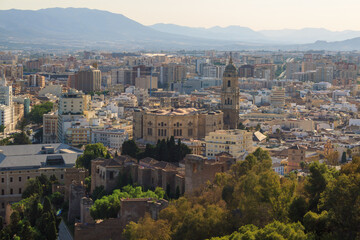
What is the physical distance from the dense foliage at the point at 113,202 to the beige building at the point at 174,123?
12205 millimetres

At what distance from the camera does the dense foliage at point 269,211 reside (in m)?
14.8

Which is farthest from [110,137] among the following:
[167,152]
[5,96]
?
[5,96]

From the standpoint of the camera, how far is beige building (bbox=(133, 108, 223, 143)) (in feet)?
118

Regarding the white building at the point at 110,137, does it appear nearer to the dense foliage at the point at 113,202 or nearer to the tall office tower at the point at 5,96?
the tall office tower at the point at 5,96

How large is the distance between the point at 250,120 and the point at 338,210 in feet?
120

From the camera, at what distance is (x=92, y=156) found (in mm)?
30391

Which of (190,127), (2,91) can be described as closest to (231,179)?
(190,127)

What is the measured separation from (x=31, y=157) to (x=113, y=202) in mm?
9623

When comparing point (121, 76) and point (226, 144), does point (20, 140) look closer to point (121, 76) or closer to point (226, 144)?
point (226, 144)

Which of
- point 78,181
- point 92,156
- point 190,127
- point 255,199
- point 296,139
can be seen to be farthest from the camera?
point 296,139

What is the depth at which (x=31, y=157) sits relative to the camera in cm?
3095

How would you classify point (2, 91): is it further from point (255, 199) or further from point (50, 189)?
point (255, 199)

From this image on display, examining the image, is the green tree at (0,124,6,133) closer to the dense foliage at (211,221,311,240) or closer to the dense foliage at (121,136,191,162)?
the dense foliage at (121,136,191,162)

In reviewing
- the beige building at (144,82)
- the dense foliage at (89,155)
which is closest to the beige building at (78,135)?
the dense foliage at (89,155)
